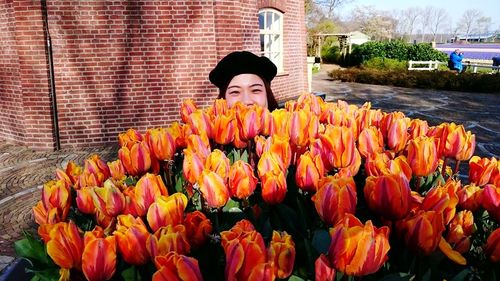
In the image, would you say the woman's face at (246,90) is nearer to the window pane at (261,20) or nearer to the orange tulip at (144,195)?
the orange tulip at (144,195)

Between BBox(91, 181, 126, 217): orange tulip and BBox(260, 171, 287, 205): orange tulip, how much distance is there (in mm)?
345

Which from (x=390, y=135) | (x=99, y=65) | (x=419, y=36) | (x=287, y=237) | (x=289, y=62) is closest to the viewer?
(x=287, y=237)

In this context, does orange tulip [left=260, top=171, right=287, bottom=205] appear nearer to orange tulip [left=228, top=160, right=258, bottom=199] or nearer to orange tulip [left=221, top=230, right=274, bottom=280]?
orange tulip [left=228, top=160, right=258, bottom=199]

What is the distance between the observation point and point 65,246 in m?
0.83

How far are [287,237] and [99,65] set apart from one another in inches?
326

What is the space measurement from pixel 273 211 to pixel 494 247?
0.50 metres

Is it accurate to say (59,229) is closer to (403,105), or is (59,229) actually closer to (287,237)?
(287,237)

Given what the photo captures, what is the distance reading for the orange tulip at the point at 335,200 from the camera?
871 mm

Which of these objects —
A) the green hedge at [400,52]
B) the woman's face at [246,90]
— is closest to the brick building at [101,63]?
the woman's face at [246,90]

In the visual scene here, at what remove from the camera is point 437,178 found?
4.30 feet

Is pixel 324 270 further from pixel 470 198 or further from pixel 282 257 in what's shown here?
pixel 470 198

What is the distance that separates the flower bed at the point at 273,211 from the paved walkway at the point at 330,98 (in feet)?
1.67

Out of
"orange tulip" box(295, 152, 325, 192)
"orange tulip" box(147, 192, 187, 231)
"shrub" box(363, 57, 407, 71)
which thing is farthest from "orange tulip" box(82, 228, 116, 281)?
"shrub" box(363, 57, 407, 71)

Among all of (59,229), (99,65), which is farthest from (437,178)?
(99,65)
